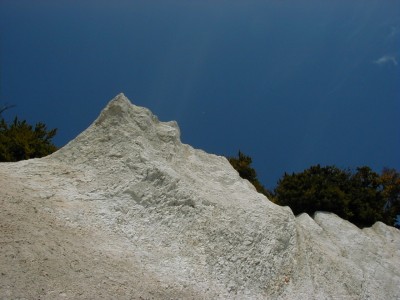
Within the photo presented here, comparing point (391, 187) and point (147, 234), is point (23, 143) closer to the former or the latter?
point (147, 234)

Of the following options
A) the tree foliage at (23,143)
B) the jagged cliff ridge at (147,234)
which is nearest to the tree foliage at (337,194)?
the jagged cliff ridge at (147,234)

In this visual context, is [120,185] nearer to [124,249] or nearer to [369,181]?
[124,249]

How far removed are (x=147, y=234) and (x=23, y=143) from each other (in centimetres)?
1288

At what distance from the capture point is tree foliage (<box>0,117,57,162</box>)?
23.7m

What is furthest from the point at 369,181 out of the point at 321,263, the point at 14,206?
the point at 14,206

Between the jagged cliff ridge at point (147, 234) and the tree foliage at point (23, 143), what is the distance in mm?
7653

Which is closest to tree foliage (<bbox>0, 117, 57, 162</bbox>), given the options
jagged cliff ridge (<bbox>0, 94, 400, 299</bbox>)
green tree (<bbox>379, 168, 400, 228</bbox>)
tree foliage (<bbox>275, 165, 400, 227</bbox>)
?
jagged cliff ridge (<bbox>0, 94, 400, 299</bbox>)

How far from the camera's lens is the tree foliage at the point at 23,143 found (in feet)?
77.7

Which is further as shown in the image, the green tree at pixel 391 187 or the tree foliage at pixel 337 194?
the green tree at pixel 391 187

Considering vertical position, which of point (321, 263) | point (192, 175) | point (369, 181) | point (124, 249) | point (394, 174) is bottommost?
point (124, 249)

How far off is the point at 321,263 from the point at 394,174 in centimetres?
1855

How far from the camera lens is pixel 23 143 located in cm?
2425

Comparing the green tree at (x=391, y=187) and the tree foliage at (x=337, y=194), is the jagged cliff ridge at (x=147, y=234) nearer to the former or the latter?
the tree foliage at (x=337, y=194)

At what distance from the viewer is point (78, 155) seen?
17078 mm
